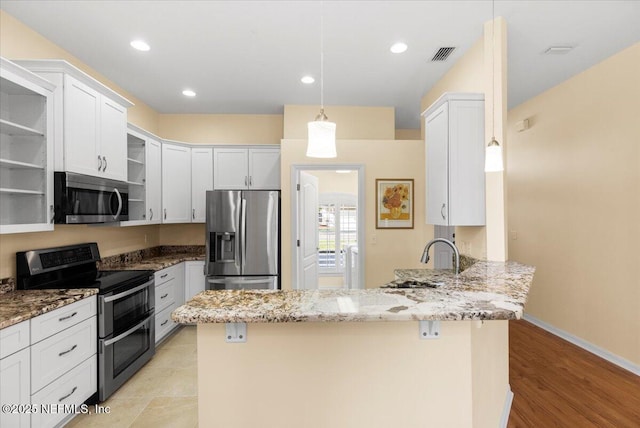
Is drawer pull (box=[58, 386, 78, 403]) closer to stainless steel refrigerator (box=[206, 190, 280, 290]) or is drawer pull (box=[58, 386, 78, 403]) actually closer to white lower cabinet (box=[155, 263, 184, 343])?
white lower cabinet (box=[155, 263, 184, 343])

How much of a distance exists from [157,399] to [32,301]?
120 centimetres

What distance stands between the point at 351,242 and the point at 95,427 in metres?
5.30

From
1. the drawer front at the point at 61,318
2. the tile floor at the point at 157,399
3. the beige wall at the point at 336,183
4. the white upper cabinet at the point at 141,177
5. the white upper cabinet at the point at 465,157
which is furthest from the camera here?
the beige wall at the point at 336,183

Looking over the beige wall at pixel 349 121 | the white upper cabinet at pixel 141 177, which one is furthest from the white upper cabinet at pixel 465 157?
the white upper cabinet at pixel 141 177

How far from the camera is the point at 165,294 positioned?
12.1ft

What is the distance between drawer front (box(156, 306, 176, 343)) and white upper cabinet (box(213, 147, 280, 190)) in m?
1.77

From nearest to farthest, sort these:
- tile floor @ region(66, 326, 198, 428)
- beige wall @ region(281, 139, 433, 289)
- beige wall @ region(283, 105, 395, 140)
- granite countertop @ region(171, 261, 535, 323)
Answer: granite countertop @ region(171, 261, 535, 323), tile floor @ region(66, 326, 198, 428), beige wall @ region(281, 139, 433, 289), beige wall @ region(283, 105, 395, 140)

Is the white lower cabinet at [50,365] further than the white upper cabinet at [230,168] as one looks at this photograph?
No

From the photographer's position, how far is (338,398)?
139 cm

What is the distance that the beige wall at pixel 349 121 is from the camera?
446cm

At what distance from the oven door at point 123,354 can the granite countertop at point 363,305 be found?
170 cm

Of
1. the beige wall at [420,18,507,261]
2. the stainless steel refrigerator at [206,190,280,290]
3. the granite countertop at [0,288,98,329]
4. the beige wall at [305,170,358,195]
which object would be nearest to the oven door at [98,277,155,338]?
the granite countertop at [0,288,98,329]

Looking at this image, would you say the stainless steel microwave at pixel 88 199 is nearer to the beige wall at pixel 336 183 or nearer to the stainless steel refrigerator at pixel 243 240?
the stainless steel refrigerator at pixel 243 240

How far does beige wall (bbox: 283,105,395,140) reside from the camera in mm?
4461
